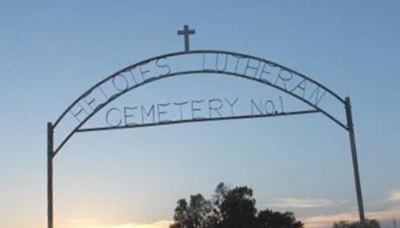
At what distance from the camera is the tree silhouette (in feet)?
269

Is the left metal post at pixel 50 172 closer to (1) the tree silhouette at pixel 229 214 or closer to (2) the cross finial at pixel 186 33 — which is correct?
(2) the cross finial at pixel 186 33

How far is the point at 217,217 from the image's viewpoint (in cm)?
9006

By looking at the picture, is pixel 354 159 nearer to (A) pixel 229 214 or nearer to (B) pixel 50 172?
(B) pixel 50 172

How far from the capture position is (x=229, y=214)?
8594cm

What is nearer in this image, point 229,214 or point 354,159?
point 354,159

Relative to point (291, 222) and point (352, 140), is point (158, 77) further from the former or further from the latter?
point (291, 222)

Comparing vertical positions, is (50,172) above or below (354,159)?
above

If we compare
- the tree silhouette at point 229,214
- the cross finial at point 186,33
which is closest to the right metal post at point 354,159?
the cross finial at point 186,33

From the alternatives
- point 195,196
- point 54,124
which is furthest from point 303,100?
point 195,196

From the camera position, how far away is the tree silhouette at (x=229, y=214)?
269 feet

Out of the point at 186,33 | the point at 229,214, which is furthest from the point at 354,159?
the point at 229,214

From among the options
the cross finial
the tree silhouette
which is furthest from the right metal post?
the tree silhouette

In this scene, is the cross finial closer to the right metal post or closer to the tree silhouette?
the right metal post

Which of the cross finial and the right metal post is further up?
the cross finial
